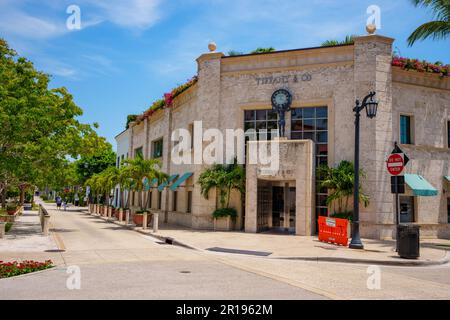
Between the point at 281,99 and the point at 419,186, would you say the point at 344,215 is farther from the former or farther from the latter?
the point at 281,99

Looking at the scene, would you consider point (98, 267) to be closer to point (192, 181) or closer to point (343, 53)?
point (192, 181)

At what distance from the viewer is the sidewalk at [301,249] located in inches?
515

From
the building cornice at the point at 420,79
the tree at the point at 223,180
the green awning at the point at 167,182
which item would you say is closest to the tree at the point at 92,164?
the green awning at the point at 167,182

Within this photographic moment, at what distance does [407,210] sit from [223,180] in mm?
10275

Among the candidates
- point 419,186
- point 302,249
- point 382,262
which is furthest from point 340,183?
point 382,262

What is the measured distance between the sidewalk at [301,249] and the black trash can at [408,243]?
0.98 feet

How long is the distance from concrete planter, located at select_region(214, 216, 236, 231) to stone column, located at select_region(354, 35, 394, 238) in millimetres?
7100

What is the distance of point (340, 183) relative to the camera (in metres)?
19.8

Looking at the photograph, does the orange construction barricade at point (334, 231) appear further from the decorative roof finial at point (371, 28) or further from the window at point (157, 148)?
the window at point (157, 148)

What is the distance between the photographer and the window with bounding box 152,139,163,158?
1352 inches

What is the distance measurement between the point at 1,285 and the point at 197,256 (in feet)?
20.7

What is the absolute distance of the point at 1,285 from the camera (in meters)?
8.28
